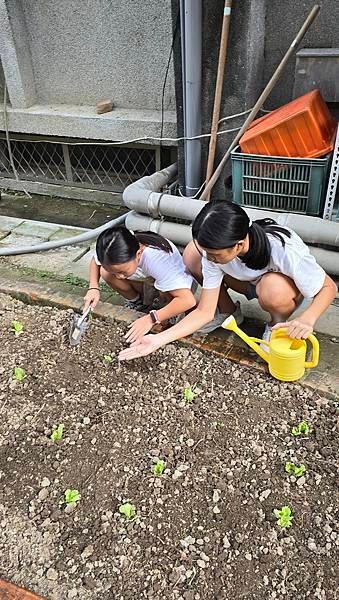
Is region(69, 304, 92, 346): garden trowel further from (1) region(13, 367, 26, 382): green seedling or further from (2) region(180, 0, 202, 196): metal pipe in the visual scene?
(2) region(180, 0, 202, 196): metal pipe

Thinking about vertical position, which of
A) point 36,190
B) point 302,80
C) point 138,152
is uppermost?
point 302,80

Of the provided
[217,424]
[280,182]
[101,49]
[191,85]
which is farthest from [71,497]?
[101,49]

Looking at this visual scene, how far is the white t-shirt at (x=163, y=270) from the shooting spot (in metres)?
2.62

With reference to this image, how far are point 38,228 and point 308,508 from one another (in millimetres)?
3738

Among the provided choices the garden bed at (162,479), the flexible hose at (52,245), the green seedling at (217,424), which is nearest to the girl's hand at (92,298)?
the garden bed at (162,479)

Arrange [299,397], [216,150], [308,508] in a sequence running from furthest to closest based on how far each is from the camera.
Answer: [216,150]
[299,397]
[308,508]

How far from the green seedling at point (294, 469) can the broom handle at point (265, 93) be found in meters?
2.32

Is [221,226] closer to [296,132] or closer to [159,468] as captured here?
[159,468]

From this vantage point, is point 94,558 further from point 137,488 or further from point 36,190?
point 36,190

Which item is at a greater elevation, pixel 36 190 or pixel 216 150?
pixel 216 150

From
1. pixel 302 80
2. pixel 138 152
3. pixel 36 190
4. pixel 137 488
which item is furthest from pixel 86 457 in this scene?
pixel 36 190

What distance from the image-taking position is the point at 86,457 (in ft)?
7.18

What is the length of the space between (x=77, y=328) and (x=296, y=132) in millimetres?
1920

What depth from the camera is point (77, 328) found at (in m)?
2.81
